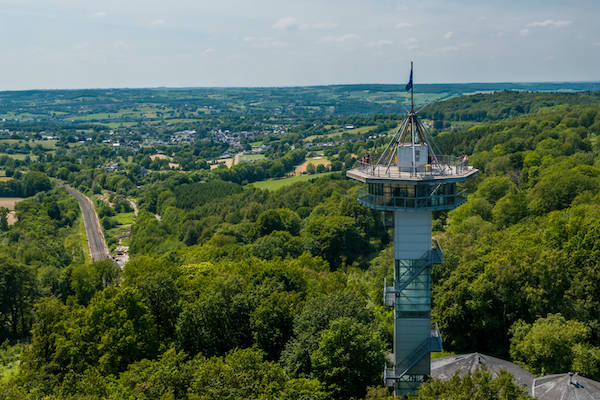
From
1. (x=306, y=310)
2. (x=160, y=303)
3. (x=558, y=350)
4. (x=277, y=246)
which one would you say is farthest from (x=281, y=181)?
(x=558, y=350)

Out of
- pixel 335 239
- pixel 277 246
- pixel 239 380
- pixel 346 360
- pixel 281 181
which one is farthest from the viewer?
pixel 281 181

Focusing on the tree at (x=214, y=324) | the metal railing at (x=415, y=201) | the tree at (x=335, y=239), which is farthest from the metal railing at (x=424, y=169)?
the tree at (x=335, y=239)

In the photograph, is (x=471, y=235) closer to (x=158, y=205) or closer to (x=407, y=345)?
(x=407, y=345)

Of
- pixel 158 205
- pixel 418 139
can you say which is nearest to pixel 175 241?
pixel 158 205

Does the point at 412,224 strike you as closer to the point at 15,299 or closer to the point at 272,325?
the point at 272,325

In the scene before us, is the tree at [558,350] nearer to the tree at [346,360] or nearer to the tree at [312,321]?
the tree at [312,321]

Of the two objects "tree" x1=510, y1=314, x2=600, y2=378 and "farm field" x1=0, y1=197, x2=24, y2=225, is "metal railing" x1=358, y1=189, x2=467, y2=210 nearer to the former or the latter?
"tree" x1=510, y1=314, x2=600, y2=378
